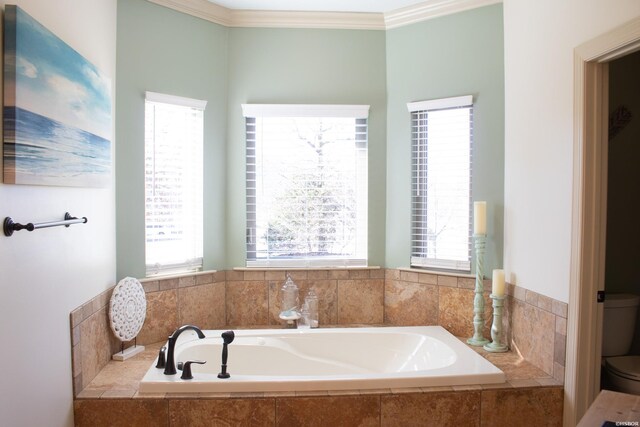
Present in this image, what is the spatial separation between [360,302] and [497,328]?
3.36 feet

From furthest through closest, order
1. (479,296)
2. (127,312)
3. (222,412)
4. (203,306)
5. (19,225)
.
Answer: (203,306), (479,296), (127,312), (222,412), (19,225)

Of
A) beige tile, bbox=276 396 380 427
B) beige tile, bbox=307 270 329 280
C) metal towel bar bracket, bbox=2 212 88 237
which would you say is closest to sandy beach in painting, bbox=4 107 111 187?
metal towel bar bracket, bbox=2 212 88 237

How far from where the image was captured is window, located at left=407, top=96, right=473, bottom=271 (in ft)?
11.2

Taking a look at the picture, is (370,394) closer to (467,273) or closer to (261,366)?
(261,366)

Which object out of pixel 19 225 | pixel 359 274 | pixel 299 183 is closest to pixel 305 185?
pixel 299 183

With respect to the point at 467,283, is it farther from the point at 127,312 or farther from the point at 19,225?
the point at 19,225

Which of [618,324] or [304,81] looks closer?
[618,324]

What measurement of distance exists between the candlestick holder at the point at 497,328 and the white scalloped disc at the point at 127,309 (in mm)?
2164

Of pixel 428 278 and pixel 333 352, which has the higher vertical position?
pixel 428 278

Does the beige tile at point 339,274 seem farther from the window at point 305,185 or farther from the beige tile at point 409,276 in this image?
the beige tile at point 409,276

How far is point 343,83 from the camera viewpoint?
3.71 meters

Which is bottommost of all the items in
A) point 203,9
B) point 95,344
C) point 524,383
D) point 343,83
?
point 524,383

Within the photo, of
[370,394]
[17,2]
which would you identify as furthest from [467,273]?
[17,2]

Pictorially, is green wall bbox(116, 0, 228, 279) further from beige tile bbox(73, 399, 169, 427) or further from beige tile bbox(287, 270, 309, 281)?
beige tile bbox(73, 399, 169, 427)
